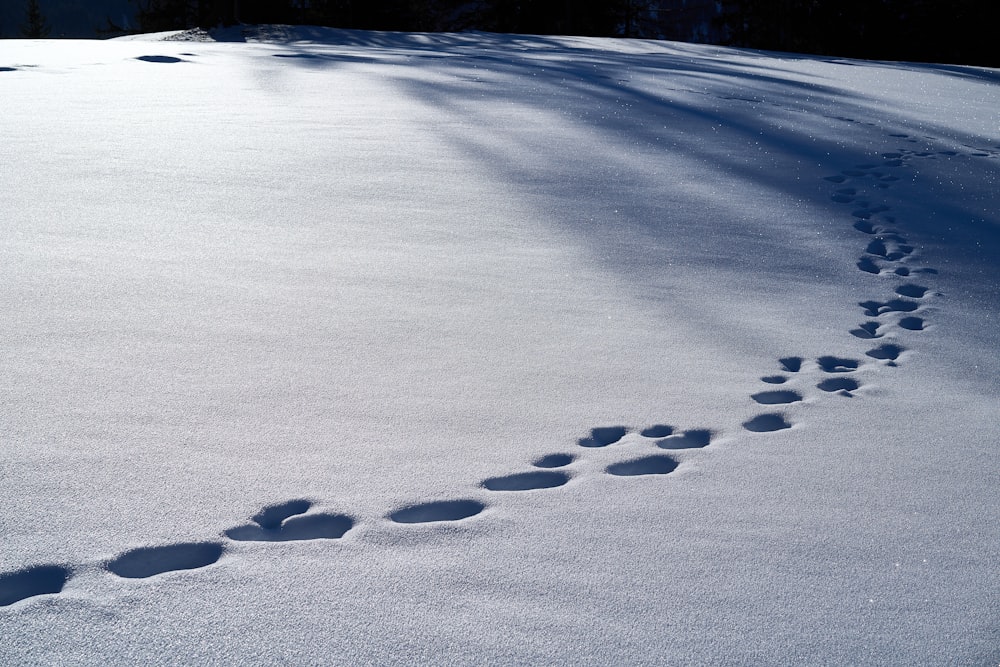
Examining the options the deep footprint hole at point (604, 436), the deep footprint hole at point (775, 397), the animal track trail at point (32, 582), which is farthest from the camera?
the deep footprint hole at point (775, 397)

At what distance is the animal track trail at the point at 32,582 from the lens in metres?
1.09

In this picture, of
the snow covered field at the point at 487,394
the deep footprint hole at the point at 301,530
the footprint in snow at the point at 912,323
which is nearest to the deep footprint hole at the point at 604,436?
the snow covered field at the point at 487,394

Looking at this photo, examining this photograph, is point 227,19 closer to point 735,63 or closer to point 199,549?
point 735,63

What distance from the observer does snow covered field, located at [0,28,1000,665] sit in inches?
43.6

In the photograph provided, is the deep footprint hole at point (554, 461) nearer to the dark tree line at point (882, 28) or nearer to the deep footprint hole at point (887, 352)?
the deep footprint hole at point (887, 352)

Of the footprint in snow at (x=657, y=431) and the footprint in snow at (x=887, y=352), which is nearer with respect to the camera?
the footprint in snow at (x=657, y=431)

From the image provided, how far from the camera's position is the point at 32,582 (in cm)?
111

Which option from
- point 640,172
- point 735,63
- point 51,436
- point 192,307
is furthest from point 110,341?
point 735,63

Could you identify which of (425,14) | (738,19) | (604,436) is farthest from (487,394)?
(738,19)

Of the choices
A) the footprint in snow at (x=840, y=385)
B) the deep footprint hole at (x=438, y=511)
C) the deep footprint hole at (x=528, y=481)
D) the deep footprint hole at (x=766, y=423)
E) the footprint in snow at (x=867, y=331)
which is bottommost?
the deep footprint hole at (x=438, y=511)

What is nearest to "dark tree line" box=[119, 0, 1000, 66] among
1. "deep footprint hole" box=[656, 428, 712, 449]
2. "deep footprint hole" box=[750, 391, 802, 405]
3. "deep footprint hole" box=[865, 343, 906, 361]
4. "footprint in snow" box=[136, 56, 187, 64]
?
"footprint in snow" box=[136, 56, 187, 64]

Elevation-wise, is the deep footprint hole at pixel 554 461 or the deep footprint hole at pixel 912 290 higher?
the deep footprint hole at pixel 912 290

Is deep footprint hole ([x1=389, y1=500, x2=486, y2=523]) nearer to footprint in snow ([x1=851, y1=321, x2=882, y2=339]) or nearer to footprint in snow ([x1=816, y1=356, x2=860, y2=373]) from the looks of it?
footprint in snow ([x1=816, y1=356, x2=860, y2=373])

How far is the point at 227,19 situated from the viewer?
10945mm
